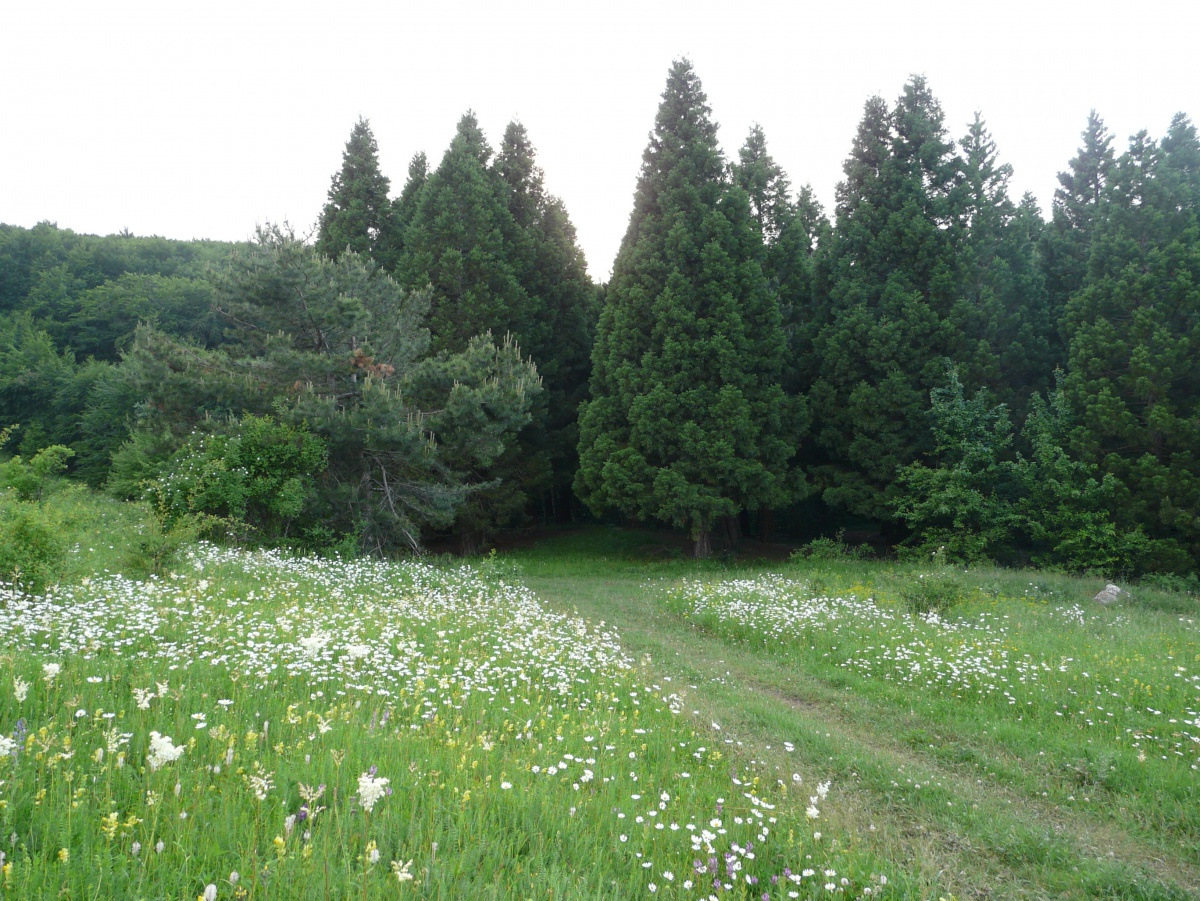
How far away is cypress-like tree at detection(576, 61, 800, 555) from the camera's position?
834 inches

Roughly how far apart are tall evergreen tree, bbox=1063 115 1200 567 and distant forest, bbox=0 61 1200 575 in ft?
0.28

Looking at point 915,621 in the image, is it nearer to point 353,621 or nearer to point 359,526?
point 353,621

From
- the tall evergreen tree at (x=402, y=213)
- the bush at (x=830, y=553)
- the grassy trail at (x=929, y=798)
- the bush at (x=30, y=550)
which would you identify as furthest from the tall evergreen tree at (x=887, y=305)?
the bush at (x=30, y=550)

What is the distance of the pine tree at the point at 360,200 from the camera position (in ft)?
96.5

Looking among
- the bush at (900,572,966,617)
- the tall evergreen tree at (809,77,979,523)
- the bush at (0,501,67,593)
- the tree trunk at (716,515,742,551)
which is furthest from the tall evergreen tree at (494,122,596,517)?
the bush at (0,501,67,593)

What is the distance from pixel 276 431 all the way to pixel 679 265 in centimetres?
1340

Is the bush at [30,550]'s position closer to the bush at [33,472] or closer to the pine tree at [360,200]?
the bush at [33,472]

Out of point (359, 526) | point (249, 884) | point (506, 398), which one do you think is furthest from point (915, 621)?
point (359, 526)

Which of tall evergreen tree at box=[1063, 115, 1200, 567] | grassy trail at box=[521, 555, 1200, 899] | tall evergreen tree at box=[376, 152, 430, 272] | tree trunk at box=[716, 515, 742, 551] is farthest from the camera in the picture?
tall evergreen tree at box=[376, 152, 430, 272]

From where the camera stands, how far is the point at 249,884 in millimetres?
2332

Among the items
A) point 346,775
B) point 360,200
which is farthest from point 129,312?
point 346,775

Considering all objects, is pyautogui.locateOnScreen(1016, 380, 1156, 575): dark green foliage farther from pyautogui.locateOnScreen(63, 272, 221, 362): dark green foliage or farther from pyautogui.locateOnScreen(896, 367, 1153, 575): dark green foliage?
pyautogui.locateOnScreen(63, 272, 221, 362): dark green foliage

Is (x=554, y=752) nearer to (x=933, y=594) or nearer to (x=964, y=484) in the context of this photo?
(x=933, y=594)

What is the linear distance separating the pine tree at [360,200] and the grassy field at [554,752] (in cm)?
2210
